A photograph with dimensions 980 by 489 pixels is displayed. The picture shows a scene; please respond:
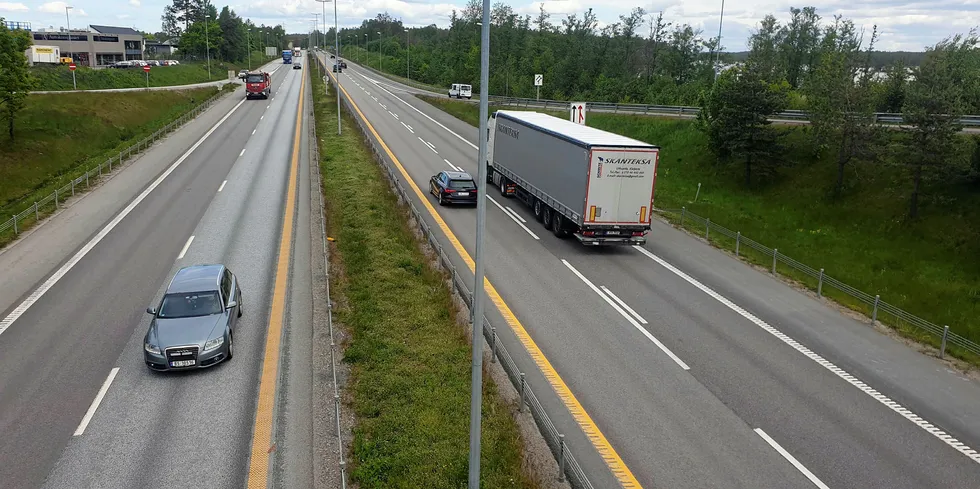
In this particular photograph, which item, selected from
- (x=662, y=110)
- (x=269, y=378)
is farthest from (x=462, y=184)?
(x=662, y=110)

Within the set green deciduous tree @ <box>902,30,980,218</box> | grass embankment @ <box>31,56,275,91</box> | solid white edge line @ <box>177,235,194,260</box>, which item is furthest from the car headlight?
grass embankment @ <box>31,56,275,91</box>

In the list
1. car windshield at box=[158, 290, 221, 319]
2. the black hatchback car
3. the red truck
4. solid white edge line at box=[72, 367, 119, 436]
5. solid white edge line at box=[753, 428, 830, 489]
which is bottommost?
solid white edge line at box=[72, 367, 119, 436]

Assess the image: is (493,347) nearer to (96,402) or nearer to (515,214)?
(96,402)

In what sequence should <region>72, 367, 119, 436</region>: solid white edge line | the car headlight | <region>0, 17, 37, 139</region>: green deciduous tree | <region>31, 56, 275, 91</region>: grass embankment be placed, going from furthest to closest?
<region>31, 56, 275, 91</region>: grass embankment, <region>0, 17, 37, 139</region>: green deciduous tree, the car headlight, <region>72, 367, 119, 436</region>: solid white edge line

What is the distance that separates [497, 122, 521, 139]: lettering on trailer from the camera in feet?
94.9

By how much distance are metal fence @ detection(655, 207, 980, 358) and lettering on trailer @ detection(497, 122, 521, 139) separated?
26.5ft

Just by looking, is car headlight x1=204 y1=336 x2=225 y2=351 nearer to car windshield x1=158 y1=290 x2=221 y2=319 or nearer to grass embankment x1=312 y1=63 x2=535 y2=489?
car windshield x1=158 y1=290 x2=221 y2=319

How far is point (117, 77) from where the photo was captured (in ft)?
246

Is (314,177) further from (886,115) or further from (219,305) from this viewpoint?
(886,115)

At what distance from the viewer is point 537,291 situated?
746 inches

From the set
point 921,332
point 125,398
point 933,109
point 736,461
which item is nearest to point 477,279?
point 736,461

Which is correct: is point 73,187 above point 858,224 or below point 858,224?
above

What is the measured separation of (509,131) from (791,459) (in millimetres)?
21530

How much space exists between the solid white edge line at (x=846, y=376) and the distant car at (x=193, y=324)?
43.7 ft
